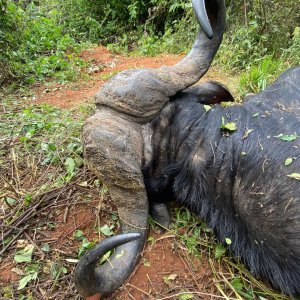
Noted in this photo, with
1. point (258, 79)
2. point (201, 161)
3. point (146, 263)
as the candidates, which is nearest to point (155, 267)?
point (146, 263)

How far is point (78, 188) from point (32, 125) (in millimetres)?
951

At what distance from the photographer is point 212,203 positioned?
6.05ft

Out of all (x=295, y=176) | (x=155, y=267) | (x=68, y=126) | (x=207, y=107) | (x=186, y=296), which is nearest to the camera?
(x=295, y=176)

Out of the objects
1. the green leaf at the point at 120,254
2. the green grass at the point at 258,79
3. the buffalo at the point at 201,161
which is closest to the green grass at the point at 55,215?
the buffalo at the point at 201,161

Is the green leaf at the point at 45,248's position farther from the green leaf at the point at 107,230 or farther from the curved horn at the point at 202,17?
the curved horn at the point at 202,17

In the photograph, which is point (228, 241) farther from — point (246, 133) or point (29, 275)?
point (29, 275)

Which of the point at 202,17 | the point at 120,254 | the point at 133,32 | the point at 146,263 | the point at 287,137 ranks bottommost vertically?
the point at 133,32

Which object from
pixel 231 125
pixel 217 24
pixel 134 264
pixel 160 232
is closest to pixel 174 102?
pixel 231 125

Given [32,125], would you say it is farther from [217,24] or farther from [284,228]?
[284,228]

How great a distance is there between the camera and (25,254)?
192 cm

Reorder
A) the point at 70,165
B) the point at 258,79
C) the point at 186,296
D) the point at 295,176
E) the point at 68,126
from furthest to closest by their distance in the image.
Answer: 1. the point at 258,79
2. the point at 68,126
3. the point at 70,165
4. the point at 186,296
5. the point at 295,176

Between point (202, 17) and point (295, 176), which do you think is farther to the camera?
point (202, 17)

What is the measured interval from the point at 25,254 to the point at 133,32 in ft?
17.5

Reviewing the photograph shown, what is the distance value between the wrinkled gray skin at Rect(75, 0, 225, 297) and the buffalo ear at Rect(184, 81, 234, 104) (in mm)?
100
